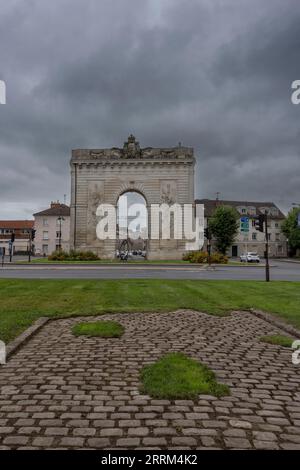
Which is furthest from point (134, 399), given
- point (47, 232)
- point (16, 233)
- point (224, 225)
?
point (16, 233)

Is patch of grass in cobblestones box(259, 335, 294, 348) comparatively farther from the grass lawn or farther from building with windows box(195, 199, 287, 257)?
building with windows box(195, 199, 287, 257)

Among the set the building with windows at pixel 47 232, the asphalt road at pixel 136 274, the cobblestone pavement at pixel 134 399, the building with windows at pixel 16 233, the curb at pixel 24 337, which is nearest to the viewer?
the cobblestone pavement at pixel 134 399

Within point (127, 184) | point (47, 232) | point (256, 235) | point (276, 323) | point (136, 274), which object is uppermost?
point (127, 184)

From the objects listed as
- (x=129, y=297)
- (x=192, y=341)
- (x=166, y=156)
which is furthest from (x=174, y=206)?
(x=192, y=341)

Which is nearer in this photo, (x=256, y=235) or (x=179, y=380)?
(x=179, y=380)

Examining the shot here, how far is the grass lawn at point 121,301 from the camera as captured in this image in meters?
8.77

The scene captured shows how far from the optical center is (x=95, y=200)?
165 feet

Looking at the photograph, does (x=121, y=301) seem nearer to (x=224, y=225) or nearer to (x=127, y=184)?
(x=127, y=184)

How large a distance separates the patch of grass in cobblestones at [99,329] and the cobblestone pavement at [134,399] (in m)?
0.24

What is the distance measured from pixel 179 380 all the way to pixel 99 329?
313 centimetres

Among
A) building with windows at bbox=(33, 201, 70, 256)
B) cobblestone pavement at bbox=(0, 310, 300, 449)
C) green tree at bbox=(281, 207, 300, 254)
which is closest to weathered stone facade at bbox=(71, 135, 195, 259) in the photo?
green tree at bbox=(281, 207, 300, 254)

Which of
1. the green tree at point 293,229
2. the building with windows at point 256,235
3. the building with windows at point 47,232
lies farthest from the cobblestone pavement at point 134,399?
the building with windows at point 47,232

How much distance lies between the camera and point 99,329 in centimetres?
724

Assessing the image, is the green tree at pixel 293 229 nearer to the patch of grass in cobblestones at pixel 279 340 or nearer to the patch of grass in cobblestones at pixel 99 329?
the patch of grass in cobblestones at pixel 279 340
